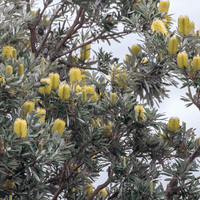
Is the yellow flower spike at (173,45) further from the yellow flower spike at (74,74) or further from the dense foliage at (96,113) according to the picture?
the yellow flower spike at (74,74)

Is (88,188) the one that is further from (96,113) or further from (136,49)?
(136,49)

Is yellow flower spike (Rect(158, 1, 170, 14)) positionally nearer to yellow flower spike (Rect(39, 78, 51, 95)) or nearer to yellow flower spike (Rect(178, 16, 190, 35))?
yellow flower spike (Rect(178, 16, 190, 35))

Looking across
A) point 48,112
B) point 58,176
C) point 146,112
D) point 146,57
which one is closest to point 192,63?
point 146,112

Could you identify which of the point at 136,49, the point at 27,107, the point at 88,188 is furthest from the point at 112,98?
the point at 88,188

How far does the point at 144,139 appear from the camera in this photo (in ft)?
9.41

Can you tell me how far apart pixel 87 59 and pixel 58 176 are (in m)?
1.51

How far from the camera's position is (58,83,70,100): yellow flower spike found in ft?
7.39

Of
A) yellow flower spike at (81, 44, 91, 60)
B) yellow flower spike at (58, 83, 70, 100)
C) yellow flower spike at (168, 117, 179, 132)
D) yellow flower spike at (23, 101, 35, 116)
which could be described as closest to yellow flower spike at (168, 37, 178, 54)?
yellow flower spike at (168, 117, 179, 132)

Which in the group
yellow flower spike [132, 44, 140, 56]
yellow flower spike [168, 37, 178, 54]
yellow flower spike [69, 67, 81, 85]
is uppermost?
yellow flower spike [132, 44, 140, 56]

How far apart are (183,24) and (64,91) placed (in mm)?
1121

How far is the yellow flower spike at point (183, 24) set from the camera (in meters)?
2.32

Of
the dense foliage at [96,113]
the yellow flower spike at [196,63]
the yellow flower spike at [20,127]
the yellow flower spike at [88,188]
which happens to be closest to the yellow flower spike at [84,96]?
the dense foliage at [96,113]

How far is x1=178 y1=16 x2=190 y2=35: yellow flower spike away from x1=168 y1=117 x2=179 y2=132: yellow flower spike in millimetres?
828

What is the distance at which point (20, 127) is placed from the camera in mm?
1746
